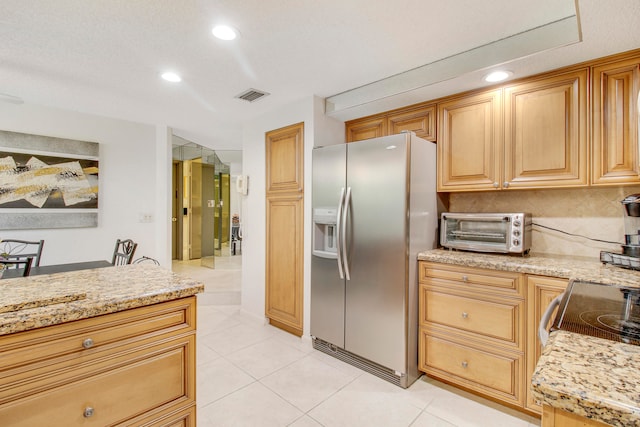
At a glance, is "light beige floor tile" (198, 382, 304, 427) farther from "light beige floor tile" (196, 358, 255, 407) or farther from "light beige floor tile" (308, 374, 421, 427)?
"light beige floor tile" (308, 374, 421, 427)

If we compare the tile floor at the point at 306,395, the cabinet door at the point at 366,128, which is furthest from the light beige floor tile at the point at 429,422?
the cabinet door at the point at 366,128

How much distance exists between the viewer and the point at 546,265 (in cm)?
186

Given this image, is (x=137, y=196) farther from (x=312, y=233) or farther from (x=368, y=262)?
(x=368, y=262)

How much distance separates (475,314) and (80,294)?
2151mm

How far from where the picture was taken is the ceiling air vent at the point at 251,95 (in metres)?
2.84

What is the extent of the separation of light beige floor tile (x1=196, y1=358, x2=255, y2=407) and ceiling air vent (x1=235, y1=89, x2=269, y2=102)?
236 centimetres

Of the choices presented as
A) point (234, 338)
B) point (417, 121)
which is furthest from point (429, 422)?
point (417, 121)

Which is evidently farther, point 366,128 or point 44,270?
point 366,128

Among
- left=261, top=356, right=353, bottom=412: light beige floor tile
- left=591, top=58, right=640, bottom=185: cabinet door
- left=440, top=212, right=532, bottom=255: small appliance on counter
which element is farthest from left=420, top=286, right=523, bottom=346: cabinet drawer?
left=591, top=58, right=640, bottom=185: cabinet door

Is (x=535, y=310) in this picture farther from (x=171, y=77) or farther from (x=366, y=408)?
(x=171, y=77)

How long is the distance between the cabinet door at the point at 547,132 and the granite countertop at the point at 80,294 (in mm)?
2198

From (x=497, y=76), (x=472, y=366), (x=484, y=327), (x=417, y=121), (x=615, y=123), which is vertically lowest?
(x=472, y=366)

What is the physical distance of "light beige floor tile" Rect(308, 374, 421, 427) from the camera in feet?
6.19

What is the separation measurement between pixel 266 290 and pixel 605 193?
3.01 m
